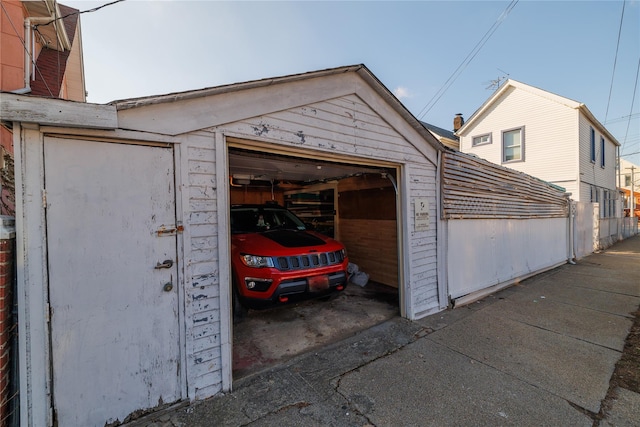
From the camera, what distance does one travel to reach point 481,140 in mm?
13844

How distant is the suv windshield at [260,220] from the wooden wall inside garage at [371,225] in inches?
66.4

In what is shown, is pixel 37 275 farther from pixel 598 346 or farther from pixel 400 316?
pixel 598 346

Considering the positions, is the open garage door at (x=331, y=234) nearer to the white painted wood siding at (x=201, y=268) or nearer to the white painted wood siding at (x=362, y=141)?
the white painted wood siding at (x=362, y=141)

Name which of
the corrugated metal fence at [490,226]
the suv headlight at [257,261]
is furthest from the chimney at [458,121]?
the suv headlight at [257,261]

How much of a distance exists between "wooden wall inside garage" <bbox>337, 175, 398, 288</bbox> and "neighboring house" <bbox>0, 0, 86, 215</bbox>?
527cm

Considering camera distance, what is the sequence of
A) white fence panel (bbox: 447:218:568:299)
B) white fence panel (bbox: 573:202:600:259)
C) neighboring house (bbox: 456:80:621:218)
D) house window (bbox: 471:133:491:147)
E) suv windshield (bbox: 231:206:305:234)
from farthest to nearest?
house window (bbox: 471:133:491:147), neighboring house (bbox: 456:80:621:218), white fence panel (bbox: 573:202:600:259), white fence panel (bbox: 447:218:568:299), suv windshield (bbox: 231:206:305:234)

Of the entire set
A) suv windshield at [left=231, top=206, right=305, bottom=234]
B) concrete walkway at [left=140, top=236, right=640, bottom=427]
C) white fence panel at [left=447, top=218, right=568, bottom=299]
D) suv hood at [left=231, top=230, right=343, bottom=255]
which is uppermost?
suv windshield at [left=231, top=206, right=305, bottom=234]

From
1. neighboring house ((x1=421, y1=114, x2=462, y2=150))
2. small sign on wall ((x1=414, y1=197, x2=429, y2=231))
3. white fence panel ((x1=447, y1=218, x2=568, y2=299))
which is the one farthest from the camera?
neighboring house ((x1=421, y1=114, x2=462, y2=150))

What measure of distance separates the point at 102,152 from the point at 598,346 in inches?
233

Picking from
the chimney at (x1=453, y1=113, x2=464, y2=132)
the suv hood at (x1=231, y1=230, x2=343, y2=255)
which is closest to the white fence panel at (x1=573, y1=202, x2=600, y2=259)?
the chimney at (x1=453, y1=113, x2=464, y2=132)

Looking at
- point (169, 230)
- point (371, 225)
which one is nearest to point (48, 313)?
point (169, 230)

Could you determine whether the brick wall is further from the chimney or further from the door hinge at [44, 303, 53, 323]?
the chimney

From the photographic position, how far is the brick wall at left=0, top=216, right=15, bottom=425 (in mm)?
1828

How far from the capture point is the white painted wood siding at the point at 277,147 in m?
2.46
